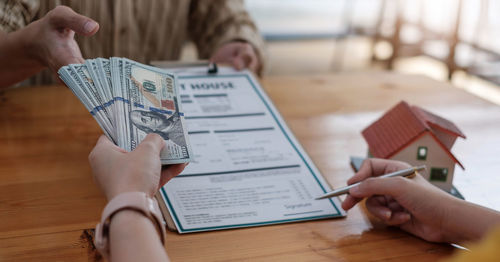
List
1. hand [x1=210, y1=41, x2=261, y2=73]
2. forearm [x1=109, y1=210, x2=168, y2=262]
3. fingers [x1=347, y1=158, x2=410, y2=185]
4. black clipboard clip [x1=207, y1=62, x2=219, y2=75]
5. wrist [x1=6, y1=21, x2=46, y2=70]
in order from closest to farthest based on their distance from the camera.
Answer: forearm [x1=109, y1=210, x2=168, y2=262], fingers [x1=347, y1=158, x2=410, y2=185], wrist [x1=6, y1=21, x2=46, y2=70], black clipboard clip [x1=207, y1=62, x2=219, y2=75], hand [x1=210, y1=41, x2=261, y2=73]

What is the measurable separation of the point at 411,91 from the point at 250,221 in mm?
848

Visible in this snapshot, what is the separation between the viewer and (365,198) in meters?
1.02

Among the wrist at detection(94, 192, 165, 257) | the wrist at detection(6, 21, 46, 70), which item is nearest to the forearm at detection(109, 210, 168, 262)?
the wrist at detection(94, 192, 165, 257)

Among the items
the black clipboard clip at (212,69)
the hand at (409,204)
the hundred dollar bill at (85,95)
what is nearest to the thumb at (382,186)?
the hand at (409,204)

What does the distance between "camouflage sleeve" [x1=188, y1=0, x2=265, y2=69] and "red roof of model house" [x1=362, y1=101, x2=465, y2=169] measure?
604 mm

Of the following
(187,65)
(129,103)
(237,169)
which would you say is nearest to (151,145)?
(129,103)

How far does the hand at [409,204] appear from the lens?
2.85 feet

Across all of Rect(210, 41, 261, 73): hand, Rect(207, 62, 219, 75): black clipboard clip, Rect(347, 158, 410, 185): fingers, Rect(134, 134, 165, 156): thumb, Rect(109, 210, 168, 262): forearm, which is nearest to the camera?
Rect(109, 210, 168, 262): forearm

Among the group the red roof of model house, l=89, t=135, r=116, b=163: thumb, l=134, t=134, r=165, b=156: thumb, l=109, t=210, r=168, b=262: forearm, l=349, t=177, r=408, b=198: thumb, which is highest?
the red roof of model house

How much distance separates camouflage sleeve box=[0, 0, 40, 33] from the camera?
1334 millimetres

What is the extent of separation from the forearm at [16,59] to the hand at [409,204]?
73cm

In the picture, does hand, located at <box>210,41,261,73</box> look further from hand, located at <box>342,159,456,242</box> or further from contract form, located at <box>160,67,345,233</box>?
hand, located at <box>342,159,456,242</box>

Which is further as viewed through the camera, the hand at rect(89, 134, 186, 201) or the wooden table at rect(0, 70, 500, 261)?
the wooden table at rect(0, 70, 500, 261)

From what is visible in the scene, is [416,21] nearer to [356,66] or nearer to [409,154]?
[356,66]
